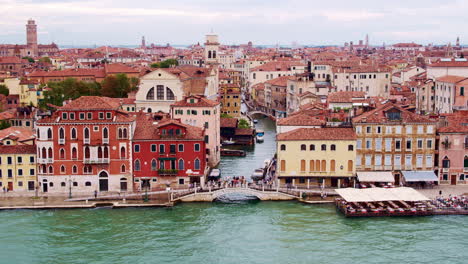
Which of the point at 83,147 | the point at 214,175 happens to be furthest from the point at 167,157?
the point at 83,147

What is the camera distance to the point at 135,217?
33.5 meters

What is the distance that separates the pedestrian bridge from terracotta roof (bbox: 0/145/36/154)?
360 inches

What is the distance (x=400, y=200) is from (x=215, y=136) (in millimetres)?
18208

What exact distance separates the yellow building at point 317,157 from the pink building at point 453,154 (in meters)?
5.42

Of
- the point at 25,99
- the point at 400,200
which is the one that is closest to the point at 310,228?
the point at 400,200

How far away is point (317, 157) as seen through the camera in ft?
121

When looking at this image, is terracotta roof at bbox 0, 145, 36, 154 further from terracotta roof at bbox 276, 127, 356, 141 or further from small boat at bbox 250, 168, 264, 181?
terracotta roof at bbox 276, 127, 356, 141

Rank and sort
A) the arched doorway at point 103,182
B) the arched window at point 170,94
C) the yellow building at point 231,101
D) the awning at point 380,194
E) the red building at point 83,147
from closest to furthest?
the awning at point 380,194, the red building at point 83,147, the arched doorway at point 103,182, the arched window at point 170,94, the yellow building at point 231,101

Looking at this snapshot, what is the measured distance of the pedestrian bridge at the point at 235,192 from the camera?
3619cm

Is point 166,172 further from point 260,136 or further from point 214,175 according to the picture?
point 260,136

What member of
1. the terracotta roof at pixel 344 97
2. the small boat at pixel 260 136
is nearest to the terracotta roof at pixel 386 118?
the terracotta roof at pixel 344 97

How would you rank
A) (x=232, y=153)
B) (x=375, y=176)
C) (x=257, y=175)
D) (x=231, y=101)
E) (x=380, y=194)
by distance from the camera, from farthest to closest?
(x=231, y=101) < (x=232, y=153) < (x=257, y=175) < (x=375, y=176) < (x=380, y=194)

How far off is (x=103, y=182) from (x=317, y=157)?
41.6ft

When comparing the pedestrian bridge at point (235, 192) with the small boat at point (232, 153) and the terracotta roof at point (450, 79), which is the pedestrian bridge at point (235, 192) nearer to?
the small boat at point (232, 153)
